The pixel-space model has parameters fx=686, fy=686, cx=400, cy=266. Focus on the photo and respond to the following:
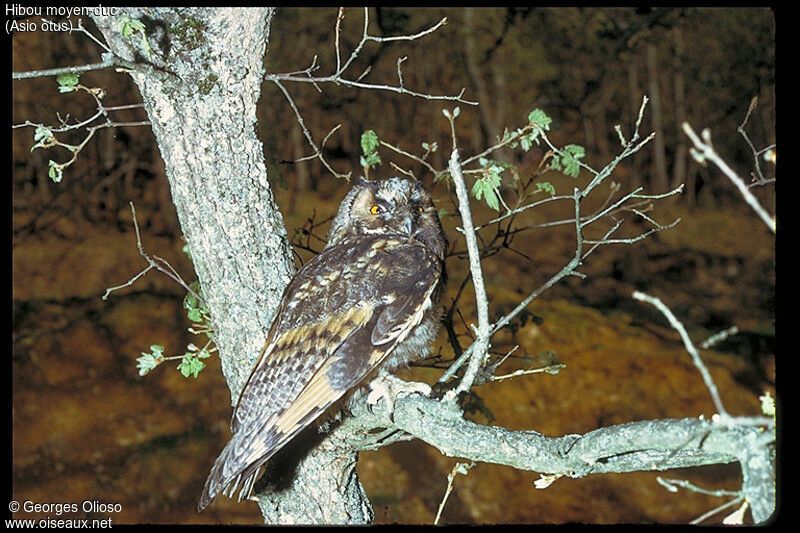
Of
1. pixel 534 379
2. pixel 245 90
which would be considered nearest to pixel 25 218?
pixel 534 379

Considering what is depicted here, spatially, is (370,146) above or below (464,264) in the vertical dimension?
above

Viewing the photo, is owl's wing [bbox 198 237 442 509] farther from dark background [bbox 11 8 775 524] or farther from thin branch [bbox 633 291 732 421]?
thin branch [bbox 633 291 732 421]

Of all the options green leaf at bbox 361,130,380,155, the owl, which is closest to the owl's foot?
the owl

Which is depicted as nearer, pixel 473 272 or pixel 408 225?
pixel 473 272

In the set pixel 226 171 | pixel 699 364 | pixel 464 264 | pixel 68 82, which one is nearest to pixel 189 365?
pixel 226 171

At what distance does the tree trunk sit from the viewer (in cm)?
225

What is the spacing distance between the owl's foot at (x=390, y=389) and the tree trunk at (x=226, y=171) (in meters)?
0.34

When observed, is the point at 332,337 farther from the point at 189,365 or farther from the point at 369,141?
the point at 369,141

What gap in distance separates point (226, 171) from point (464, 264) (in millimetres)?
5276

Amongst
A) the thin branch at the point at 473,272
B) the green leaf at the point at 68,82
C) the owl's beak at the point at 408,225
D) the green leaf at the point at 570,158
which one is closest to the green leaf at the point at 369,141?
the owl's beak at the point at 408,225

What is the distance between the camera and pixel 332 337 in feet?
7.67

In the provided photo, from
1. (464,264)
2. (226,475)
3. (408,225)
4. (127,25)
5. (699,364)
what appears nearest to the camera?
(699,364)

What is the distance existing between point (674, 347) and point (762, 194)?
3437 millimetres

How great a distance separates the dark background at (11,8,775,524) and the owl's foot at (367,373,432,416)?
1206mm
